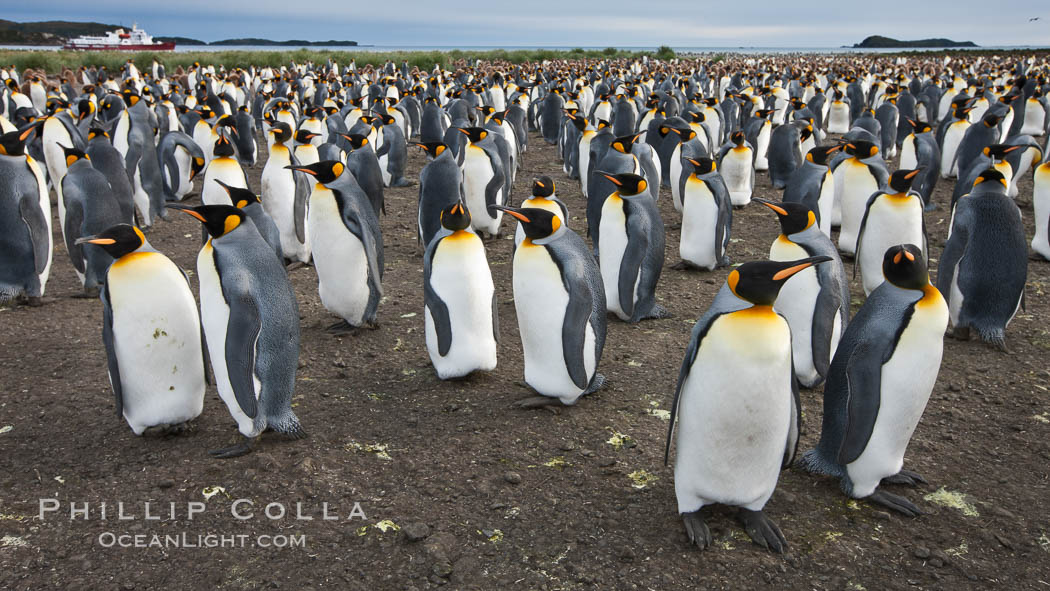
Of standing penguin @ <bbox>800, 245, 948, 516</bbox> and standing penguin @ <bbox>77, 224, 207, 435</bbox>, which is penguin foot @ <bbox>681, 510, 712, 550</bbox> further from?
standing penguin @ <bbox>77, 224, 207, 435</bbox>

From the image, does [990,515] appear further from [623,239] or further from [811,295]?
[623,239]

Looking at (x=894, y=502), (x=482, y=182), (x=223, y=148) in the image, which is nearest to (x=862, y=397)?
(x=894, y=502)

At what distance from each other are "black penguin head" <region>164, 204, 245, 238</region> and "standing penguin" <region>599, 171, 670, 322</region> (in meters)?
2.62

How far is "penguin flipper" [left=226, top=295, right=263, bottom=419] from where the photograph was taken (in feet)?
10.9

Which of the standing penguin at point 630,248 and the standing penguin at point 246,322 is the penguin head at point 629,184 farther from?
the standing penguin at point 246,322

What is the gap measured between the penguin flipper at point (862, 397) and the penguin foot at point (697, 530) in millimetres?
678

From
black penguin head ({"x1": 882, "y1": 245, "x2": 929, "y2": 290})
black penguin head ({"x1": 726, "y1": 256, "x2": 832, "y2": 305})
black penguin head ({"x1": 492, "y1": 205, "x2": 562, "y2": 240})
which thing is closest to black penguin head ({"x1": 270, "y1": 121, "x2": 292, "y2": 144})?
black penguin head ({"x1": 492, "y1": 205, "x2": 562, "y2": 240})

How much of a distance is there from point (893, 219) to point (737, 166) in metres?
3.86

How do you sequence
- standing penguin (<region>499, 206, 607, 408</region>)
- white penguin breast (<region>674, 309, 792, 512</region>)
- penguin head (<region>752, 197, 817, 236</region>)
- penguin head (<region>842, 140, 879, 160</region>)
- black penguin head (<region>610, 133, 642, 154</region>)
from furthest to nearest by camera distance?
black penguin head (<region>610, 133, 642, 154</region>), penguin head (<region>842, 140, 879, 160</region>), penguin head (<region>752, 197, 817, 236</region>), standing penguin (<region>499, 206, 607, 408</region>), white penguin breast (<region>674, 309, 792, 512</region>)

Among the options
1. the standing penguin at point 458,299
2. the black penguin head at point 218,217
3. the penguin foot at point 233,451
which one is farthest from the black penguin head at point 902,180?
the penguin foot at point 233,451

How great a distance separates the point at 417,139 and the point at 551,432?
13935 mm

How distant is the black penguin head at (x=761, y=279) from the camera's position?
2.48 m

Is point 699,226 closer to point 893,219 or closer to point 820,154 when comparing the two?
point 820,154

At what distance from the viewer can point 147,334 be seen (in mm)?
3479
